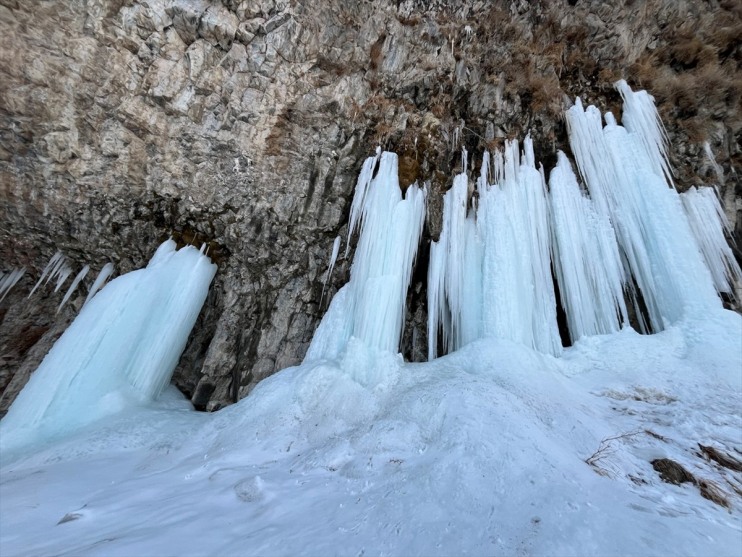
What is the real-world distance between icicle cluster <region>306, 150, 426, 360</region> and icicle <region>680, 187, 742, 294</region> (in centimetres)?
655

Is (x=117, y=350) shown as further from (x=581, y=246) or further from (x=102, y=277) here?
(x=581, y=246)

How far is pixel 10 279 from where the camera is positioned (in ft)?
37.0

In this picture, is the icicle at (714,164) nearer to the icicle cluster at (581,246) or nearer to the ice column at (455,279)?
the icicle cluster at (581,246)

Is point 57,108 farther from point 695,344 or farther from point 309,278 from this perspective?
point 695,344

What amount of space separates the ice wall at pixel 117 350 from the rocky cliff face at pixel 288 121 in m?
0.89

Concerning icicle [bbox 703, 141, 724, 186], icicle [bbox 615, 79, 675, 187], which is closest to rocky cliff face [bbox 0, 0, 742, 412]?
icicle [bbox 703, 141, 724, 186]

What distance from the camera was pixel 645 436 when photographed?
444 centimetres

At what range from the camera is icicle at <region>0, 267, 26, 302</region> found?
36.9ft

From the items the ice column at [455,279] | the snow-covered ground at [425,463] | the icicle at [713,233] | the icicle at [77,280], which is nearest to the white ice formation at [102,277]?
the icicle at [77,280]

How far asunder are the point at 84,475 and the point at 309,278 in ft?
19.9

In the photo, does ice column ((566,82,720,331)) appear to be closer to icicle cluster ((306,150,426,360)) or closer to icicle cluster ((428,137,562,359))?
Answer: icicle cluster ((428,137,562,359))

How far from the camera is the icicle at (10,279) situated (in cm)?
1123

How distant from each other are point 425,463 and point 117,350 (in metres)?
7.45

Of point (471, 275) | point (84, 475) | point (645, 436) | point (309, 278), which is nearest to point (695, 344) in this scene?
point (645, 436)
